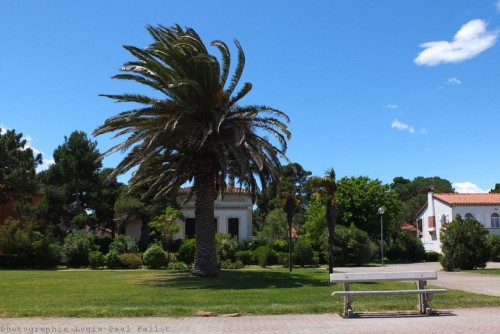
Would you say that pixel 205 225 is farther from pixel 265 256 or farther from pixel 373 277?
pixel 265 256

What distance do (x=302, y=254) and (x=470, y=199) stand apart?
97.5 ft

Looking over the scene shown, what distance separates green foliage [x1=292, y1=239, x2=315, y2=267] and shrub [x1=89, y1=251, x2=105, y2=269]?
45.1 ft

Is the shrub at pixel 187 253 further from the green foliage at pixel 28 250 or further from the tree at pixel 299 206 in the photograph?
the tree at pixel 299 206

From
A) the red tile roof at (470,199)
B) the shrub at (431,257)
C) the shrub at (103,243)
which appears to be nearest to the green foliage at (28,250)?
the shrub at (103,243)

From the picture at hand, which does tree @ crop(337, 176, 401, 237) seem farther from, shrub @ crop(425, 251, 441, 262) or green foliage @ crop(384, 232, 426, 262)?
shrub @ crop(425, 251, 441, 262)

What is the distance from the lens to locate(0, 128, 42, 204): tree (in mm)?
38344

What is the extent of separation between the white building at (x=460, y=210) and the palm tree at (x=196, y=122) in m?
36.8

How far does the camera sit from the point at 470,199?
57938 mm

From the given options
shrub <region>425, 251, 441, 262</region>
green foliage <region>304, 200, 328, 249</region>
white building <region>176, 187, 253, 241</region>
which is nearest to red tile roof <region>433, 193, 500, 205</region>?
shrub <region>425, 251, 441, 262</region>

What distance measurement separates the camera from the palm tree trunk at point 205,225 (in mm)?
23891

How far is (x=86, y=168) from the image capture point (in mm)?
47031

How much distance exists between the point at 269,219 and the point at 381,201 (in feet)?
36.4

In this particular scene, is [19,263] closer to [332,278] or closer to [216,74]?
[216,74]

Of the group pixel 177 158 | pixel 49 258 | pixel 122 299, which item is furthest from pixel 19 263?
pixel 122 299
